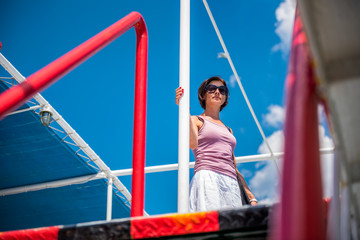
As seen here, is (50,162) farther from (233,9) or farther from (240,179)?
(240,179)

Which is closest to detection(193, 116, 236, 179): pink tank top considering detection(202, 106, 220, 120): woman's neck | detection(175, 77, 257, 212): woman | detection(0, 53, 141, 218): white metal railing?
detection(175, 77, 257, 212): woman

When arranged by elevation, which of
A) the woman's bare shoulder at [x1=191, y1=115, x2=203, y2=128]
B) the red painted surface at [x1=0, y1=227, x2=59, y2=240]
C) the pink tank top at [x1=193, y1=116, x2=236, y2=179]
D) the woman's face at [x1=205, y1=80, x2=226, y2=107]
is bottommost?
the red painted surface at [x1=0, y1=227, x2=59, y2=240]

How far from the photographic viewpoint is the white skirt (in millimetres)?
2760

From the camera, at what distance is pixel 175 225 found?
1.21 metres

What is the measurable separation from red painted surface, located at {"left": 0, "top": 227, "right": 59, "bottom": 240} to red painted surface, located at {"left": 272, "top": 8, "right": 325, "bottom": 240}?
0.84m

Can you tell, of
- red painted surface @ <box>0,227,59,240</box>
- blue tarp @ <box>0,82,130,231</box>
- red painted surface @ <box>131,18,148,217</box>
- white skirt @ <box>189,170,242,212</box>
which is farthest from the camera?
blue tarp @ <box>0,82,130,231</box>

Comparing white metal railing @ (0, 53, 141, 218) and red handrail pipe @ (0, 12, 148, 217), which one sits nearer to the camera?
red handrail pipe @ (0, 12, 148, 217)

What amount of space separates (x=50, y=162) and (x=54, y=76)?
7.98 metres

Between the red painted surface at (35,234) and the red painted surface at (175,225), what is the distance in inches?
8.6

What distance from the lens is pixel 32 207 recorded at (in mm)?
10336

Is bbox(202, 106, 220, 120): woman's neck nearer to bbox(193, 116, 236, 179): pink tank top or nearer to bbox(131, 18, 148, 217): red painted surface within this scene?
bbox(193, 116, 236, 179): pink tank top

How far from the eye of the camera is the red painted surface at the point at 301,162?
522 mm

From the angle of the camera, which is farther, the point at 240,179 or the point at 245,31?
the point at 245,31

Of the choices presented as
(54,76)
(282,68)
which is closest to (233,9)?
(282,68)
